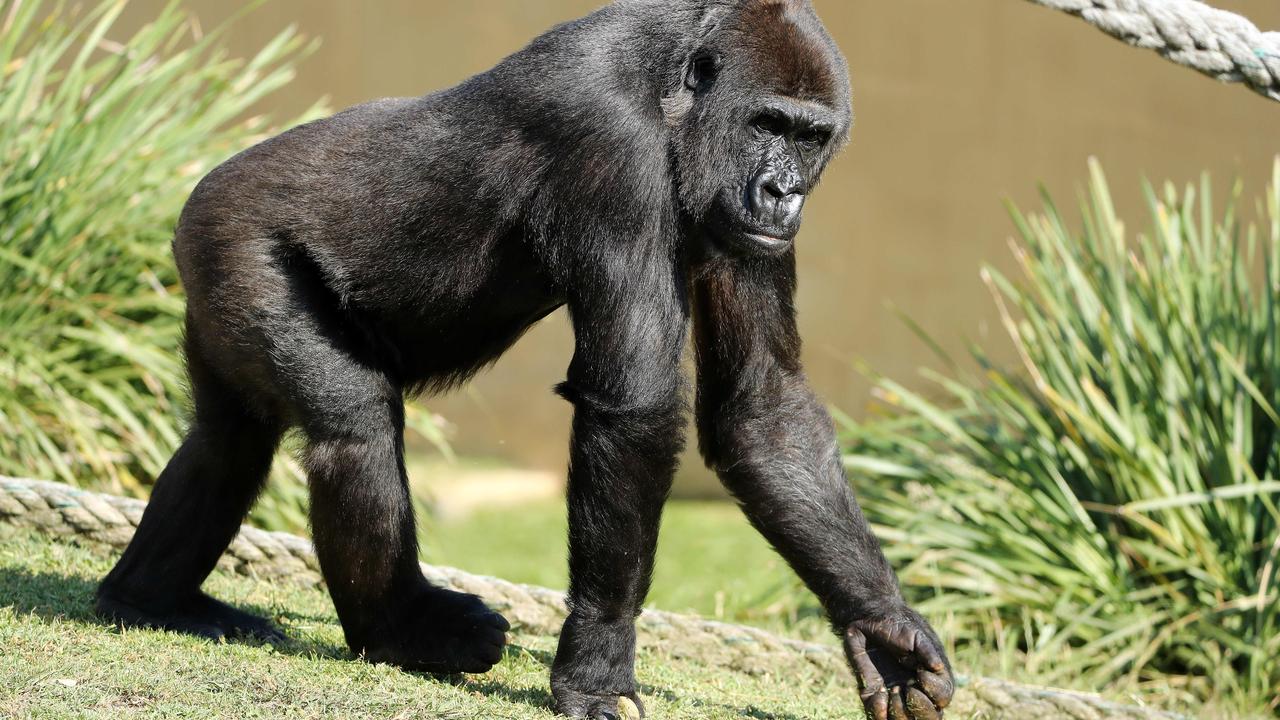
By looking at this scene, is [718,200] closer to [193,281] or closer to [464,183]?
[464,183]

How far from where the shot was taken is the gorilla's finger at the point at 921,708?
343 centimetres

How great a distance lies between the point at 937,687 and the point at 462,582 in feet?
6.17

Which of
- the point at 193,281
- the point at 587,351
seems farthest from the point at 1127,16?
the point at 193,281

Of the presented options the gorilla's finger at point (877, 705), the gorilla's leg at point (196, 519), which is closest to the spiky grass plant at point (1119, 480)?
the gorilla's finger at point (877, 705)

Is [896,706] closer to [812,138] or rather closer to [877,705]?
[877,705]

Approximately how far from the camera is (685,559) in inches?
347

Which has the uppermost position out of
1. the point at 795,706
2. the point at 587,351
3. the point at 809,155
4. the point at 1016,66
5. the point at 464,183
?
the point at 1016,66

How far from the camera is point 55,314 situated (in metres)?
6.01

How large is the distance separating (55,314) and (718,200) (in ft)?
11.9

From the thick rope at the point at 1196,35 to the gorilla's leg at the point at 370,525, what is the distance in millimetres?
→ 2249

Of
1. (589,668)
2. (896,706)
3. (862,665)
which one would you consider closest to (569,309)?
(589,668)

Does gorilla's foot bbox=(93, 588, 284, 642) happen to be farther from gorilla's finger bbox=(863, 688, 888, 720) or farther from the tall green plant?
the tall green plant

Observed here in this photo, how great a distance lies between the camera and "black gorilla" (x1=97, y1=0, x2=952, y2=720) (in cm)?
341

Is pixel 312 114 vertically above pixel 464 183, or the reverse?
pixel 312 114
